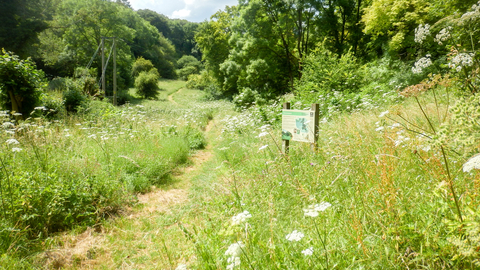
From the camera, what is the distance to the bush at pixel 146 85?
94.3 ft

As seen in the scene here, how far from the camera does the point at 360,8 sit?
61.8 ft

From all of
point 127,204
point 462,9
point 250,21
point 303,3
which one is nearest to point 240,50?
point 250,21

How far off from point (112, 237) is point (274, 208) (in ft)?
7.92

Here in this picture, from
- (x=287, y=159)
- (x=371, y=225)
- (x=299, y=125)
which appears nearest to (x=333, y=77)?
(x=299, y=125)

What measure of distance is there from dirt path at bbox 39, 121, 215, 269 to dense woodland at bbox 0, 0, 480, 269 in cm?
6

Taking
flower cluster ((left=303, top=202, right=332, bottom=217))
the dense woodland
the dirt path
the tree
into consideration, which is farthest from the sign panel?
the tree

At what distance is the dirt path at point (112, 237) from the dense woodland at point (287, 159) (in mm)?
61

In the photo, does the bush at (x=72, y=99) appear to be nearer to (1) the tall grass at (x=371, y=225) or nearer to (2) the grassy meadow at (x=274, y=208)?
(2) the grassy meadow at (x=274, y=208)

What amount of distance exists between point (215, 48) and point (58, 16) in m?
21.9

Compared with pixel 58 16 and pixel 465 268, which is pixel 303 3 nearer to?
pixel 465 268

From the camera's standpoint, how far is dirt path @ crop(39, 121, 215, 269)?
2.76m

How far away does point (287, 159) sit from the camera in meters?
3.71

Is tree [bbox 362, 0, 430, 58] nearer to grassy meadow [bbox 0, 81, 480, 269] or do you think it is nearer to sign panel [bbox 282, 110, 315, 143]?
grassy meadow [bbox 0, 81, 480, 269]

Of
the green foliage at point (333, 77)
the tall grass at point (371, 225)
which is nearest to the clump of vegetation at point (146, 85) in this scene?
the green foliage at point (333, 77)
